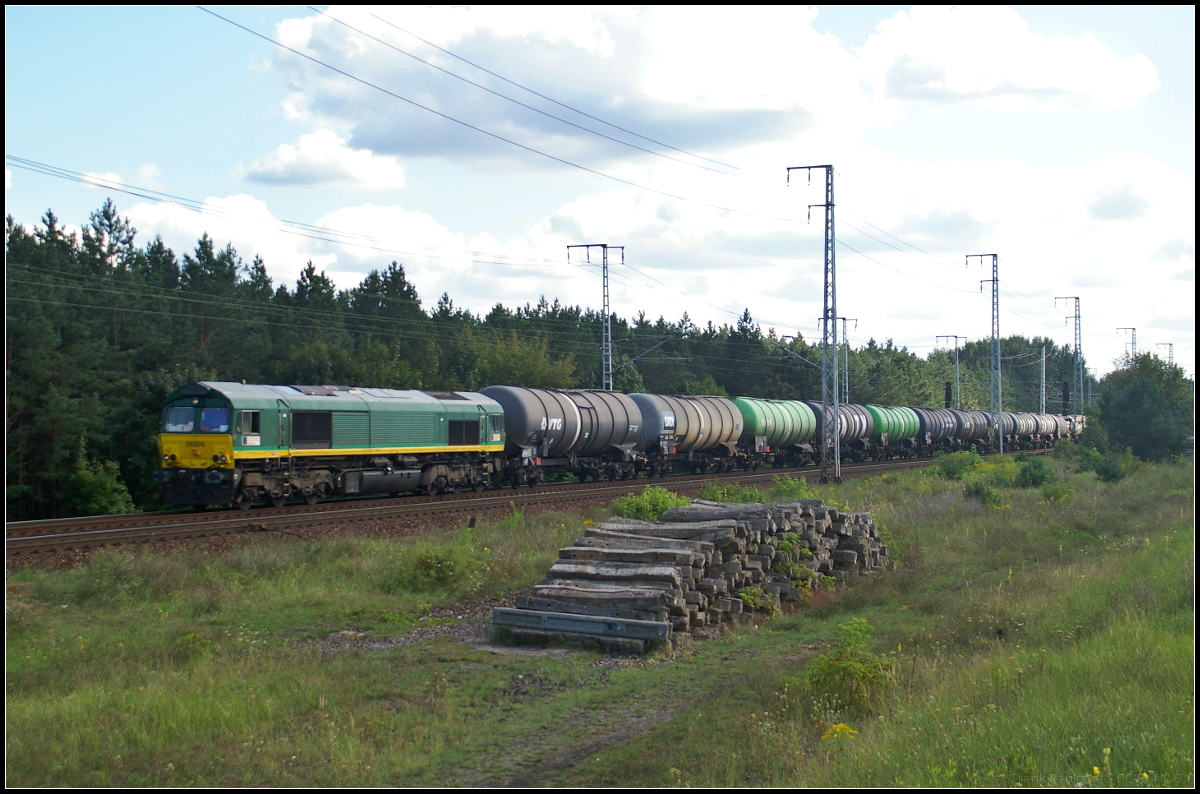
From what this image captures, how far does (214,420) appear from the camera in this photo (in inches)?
905

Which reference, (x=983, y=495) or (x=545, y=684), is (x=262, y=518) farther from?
(x=983, y=495)

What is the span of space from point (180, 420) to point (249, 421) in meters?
1.92

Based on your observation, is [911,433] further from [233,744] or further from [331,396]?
[233,744]

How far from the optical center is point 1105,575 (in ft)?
46.1

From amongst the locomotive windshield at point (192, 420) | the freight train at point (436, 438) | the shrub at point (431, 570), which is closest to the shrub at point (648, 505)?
the shrub at point (431, 570)

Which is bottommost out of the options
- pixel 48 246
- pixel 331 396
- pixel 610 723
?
pixel 610 723

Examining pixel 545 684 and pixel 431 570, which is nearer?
pixel 545 684

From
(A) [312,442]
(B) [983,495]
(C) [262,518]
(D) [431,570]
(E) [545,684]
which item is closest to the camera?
(E) [545,684]

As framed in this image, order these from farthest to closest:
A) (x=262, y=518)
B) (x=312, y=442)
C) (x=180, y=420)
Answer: (x=312, y=442) → (x=180, y=420) → (x=262, y=518)

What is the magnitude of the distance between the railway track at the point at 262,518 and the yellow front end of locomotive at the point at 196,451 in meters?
1.23

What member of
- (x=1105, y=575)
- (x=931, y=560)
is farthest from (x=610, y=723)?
(x=931, y=560)

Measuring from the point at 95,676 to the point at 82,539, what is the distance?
9.60 m

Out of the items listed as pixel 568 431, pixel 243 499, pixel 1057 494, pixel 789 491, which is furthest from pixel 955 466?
pixel 243 499

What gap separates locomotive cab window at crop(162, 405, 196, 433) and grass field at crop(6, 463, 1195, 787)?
7796 millimetres
